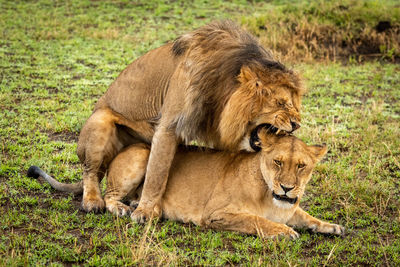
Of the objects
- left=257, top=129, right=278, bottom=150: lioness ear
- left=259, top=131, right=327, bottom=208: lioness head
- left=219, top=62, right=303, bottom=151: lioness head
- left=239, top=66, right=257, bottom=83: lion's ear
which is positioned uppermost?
left=239, top=66, right=257, bottom=83: lion's ear

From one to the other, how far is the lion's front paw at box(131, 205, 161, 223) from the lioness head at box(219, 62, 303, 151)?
90cm

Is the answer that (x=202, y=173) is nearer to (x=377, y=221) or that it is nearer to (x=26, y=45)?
(x=377, y=221)

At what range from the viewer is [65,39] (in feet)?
38.4

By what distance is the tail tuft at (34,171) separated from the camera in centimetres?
522

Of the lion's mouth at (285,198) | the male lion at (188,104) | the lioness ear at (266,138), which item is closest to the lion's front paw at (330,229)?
the lion's mouth at (285,198)

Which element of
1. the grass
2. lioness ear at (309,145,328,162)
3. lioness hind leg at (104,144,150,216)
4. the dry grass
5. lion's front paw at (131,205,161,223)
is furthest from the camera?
the dry grass

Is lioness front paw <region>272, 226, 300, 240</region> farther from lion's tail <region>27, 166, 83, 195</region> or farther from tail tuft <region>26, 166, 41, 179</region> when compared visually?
tail tuft <region>26, 166, 41, 179</region>

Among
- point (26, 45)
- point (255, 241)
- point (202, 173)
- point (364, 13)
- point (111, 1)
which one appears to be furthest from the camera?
point (111, 1)

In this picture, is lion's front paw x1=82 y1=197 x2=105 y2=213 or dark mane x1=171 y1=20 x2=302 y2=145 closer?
dark mane x1=171 y1=20 x2=302 y2=145

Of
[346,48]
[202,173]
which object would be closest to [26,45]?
[346,48]

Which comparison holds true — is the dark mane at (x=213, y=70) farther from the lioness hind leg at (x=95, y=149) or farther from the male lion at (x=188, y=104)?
the lioness hind leg at (x=95, y=149)

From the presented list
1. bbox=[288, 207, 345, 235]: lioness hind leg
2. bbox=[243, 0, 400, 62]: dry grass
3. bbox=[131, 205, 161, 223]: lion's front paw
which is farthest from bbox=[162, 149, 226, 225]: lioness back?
bbox=[243, 0, 400, 62]: dry grass

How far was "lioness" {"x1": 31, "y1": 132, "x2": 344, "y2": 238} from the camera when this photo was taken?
13.7 feet

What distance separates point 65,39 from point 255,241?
346 inches
